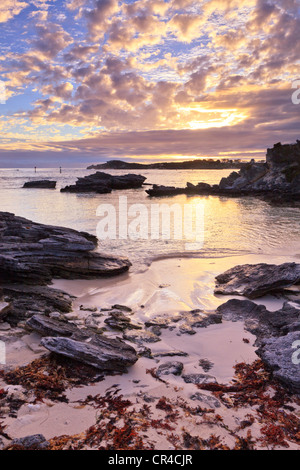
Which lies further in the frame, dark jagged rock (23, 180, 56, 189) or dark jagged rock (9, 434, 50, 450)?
dark jagged rock (23, 180, 56, 189)

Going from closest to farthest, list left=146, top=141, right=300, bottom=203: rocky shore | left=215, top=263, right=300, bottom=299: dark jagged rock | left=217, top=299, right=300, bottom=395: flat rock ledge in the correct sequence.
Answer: left=217, top=299, right=300, bottom=395: flat rock ledge < left=215, top=263, right=300, bottom=299: dark jagged rock < left=146, top=141, right=300, bottom=203: rocky shore

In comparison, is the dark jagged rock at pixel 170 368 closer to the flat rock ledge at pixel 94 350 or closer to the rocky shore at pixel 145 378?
the rocky shore at pixel 145 378

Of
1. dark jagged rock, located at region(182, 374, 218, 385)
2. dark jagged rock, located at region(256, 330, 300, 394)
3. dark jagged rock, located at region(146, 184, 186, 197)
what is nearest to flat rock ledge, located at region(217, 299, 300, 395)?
dark jagged rock, located at region(256, 330, 300, 394)

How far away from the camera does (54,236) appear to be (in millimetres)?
10836

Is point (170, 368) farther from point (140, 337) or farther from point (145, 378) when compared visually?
point (140, 337)

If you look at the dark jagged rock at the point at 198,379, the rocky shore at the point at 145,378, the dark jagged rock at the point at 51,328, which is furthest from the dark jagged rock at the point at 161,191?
the dark jagged rock at the point at 198,379

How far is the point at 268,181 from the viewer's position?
54.3 meters

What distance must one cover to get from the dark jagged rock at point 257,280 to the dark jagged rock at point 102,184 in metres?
51.4

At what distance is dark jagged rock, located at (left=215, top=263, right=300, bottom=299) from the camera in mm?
7875

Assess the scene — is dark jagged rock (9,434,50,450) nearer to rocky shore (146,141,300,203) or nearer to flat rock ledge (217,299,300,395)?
flat rock ledge (217,299,300,395)

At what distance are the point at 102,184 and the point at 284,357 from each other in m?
59.7

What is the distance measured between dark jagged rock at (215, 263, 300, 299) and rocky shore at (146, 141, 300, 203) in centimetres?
3964

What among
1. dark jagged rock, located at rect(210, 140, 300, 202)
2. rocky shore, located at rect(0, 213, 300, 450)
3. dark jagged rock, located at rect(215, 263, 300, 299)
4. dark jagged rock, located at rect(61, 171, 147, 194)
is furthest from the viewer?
dark jagged rock, located at rect(61, 171, 147, 194)

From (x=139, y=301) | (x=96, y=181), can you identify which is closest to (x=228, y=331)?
(x=139, y=301)
